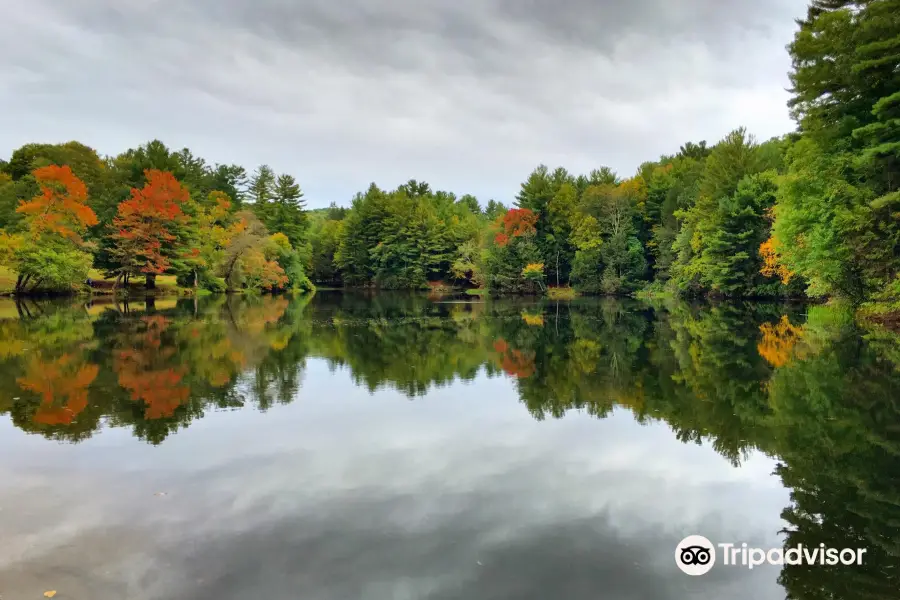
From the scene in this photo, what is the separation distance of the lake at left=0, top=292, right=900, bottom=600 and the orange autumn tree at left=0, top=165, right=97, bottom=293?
952 inches

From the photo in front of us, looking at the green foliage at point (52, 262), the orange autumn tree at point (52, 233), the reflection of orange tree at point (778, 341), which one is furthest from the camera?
the green foliage at point (52, 262)

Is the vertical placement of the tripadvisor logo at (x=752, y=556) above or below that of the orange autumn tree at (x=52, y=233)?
below

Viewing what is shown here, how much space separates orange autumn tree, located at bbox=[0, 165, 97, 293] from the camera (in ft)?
114

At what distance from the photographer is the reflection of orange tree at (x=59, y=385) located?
378 inches

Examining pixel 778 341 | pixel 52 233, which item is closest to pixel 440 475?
pixel 778 341

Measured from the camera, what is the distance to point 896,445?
7.54m

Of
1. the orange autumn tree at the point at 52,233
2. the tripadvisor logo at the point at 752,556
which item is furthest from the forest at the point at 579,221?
the tripadvisor logo at the point at 752,556

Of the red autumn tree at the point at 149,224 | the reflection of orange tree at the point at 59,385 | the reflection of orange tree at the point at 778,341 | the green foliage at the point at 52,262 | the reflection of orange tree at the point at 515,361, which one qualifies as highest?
the red autumn tree at the point at 149,224

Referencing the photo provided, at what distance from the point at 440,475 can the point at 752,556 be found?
10.8ft

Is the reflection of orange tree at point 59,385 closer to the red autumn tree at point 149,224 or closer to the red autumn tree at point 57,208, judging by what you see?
the red autumn tree at point 57,208

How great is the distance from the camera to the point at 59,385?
1166cm

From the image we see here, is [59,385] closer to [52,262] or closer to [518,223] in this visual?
[52,262]

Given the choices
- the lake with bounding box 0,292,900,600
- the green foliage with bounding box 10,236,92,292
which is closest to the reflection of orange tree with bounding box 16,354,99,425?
the lake with bounding box 0,292,900,600

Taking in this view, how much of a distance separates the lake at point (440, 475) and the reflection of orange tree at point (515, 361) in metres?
0.21
